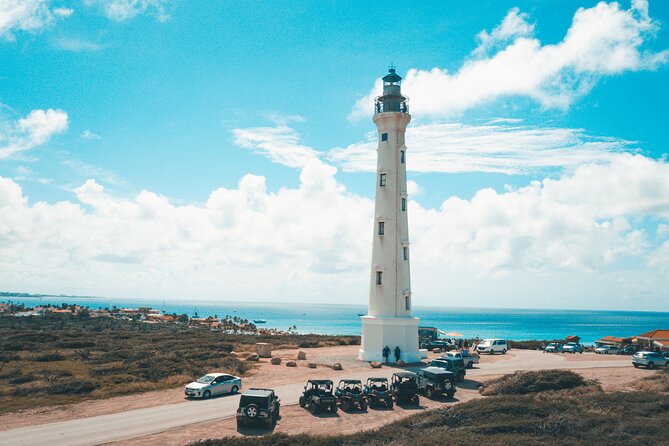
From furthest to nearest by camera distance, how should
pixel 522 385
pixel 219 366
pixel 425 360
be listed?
1. pixel 425 360
2. pixel 219 366
3. pixel 522 385

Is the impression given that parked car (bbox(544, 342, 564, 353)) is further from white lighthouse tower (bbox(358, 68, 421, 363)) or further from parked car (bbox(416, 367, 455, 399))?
parked car (bbox(416, 367, 455, 399))

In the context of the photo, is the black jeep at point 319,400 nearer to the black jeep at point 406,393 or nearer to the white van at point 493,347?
the black jeep at point 406,393

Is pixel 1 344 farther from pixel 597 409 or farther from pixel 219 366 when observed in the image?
pixel 597 409

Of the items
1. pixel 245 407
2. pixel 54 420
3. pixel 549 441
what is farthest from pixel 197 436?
pixel 549 441

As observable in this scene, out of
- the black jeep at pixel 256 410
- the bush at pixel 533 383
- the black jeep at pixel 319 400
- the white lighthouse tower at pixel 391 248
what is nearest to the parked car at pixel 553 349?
the white lighthouse tower at pixel 391 248

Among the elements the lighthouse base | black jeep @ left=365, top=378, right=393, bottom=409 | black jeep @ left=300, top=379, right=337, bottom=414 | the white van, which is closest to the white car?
black jeep @ left=300, top=379, right=337, bottom=414

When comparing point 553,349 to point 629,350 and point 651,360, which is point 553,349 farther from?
point 651,360
